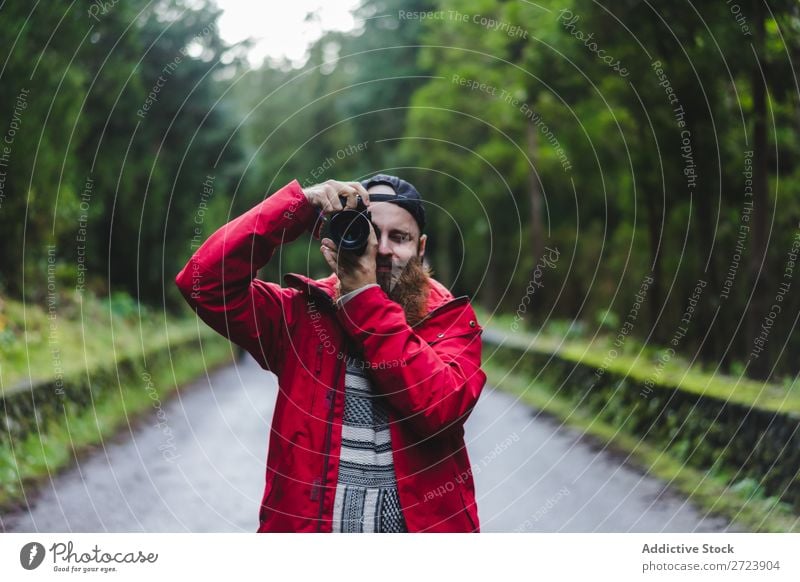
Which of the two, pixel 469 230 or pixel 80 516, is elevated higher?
pixel 469 230

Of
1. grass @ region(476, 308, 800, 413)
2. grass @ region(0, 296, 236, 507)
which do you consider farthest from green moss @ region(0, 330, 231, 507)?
grass @ region(476, 308, 800, 413)

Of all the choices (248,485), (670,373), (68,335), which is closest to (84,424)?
(248,485)

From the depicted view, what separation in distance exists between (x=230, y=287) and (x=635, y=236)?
1442 cm

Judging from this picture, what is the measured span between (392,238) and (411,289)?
0.48 ft

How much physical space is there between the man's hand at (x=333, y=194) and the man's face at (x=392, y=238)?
112 mm

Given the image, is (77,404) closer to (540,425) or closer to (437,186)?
(540,425)

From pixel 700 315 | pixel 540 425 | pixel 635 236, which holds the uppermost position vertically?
pixel 635 236

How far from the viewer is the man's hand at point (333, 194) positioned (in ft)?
8.12

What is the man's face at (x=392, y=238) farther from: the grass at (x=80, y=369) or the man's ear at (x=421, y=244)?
the grass at (x=80, y=369)

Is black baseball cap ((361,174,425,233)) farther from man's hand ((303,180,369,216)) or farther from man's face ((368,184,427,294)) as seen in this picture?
man's hand ((303,180,369,216))

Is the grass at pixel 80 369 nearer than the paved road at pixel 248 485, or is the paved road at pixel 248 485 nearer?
the paved road at pixel 248 485

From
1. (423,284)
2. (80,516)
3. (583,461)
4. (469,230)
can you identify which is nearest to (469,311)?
(423,284)

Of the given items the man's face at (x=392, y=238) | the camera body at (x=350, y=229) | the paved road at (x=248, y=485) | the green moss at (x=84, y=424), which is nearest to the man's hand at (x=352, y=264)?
the camera body at (x=350, y=229)

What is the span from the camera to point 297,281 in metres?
2.55
